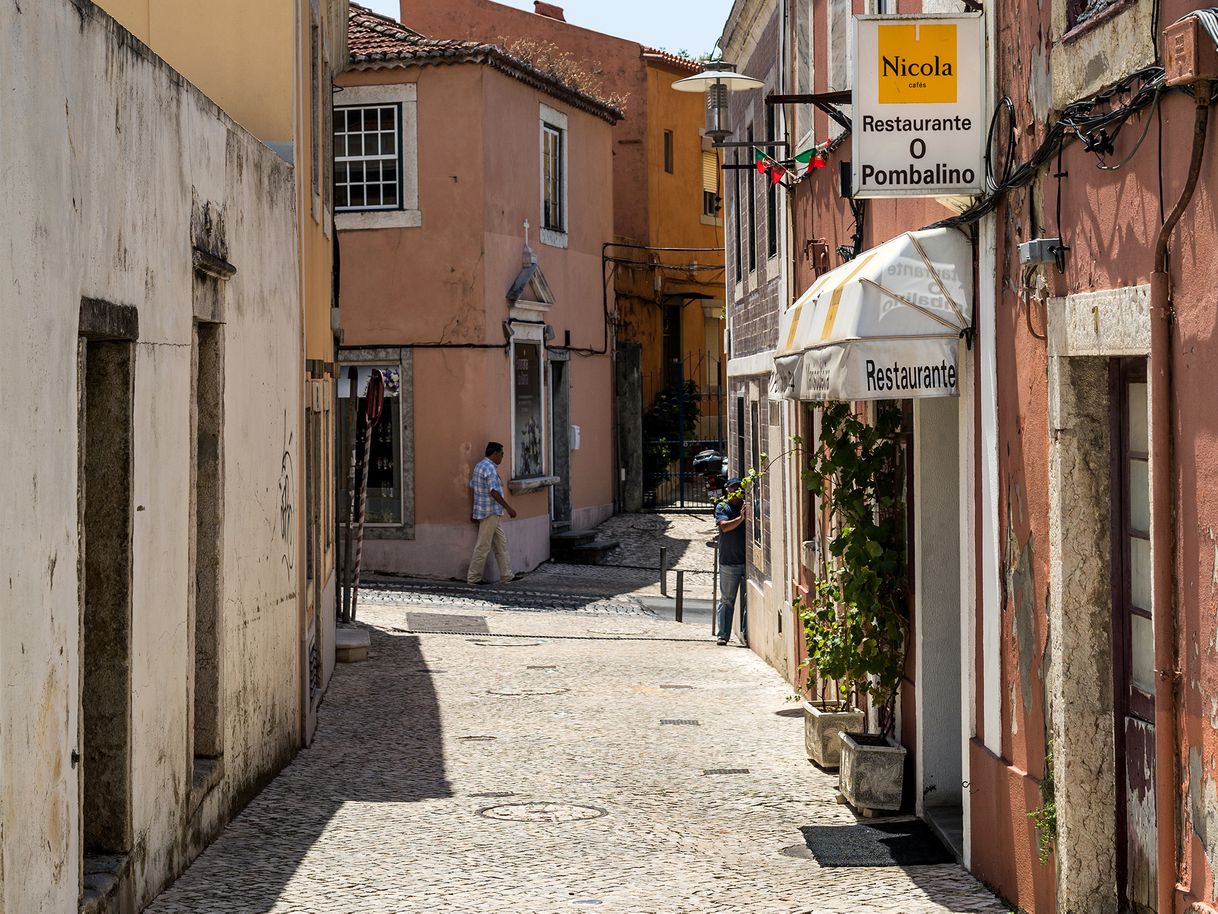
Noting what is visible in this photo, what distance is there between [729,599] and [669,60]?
1833 cm

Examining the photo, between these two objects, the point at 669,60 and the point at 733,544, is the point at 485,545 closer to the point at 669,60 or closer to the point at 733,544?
the point at 733,544

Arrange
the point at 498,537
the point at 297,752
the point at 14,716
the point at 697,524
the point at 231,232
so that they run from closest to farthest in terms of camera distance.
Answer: the point at 14,716, the point at 231,232, the point at 297,752, the point at 498,537, the point at 697,524

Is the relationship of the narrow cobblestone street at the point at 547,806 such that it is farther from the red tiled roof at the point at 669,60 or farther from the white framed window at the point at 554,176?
the red tiled roof at the point at 669,60

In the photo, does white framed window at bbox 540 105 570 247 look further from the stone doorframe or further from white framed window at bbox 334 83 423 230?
the stone doorframe

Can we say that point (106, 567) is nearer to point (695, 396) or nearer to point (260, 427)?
point (260, 427)

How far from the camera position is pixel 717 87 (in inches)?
521

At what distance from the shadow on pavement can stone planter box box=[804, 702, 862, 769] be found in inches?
89.0

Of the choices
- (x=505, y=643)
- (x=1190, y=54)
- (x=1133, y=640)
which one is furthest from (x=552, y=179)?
(x=1190, y=54)

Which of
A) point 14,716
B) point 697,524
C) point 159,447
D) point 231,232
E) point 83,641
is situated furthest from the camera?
point 697,524

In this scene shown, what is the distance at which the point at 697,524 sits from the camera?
27938 mm

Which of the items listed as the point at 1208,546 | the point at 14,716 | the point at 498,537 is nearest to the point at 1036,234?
the point at 1208,546

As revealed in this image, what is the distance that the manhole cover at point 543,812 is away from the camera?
9.09 metres

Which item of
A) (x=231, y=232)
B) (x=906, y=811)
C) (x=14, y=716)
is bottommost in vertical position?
(x=906, y=811)

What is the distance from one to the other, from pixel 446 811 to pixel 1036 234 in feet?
14.8
